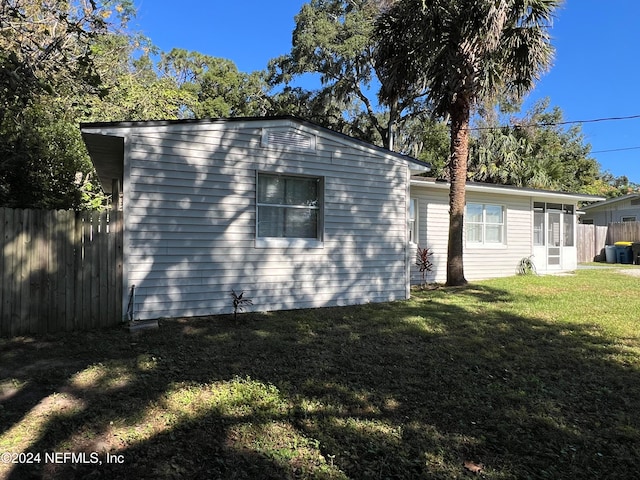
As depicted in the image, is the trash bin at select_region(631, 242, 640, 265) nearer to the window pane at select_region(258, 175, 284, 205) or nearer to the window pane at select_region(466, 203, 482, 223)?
the window pane at select_region(466, 203, 482, 223)

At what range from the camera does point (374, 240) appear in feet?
29.0

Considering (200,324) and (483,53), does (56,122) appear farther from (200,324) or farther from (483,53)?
(483,53)

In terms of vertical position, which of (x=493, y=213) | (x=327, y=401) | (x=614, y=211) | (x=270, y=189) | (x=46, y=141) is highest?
(x=46, y=141)

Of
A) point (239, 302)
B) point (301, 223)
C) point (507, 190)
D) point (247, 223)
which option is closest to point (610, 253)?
point (507, 190)

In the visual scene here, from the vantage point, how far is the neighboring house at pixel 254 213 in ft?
21.9

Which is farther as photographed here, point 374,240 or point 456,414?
point 374,240

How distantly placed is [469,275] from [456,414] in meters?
10.3

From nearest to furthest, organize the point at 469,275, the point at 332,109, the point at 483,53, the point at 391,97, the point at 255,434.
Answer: the point at 255,434
the point at 483,53
the point at 391,97
the point at 469,275
the point at 332,109

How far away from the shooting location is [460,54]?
9797 mm

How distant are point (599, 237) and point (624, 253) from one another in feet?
7.62

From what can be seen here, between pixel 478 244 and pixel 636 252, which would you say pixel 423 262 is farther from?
pixel 636 252

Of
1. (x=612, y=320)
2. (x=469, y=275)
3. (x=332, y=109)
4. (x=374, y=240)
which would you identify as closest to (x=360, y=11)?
(x=332, y=109)

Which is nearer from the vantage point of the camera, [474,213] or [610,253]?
[474,213]

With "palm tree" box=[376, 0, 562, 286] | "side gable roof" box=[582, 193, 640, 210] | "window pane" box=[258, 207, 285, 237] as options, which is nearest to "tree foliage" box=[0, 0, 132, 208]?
"window pane" box=[258, 207, 285, 237]
